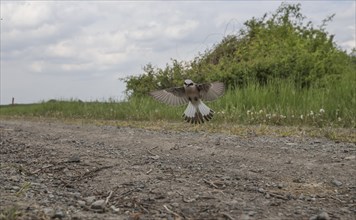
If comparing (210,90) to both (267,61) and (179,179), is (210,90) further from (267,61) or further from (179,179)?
(267,61)

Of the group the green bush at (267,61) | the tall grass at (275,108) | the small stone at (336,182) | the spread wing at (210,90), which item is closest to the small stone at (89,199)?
the spread wing at (210,90)

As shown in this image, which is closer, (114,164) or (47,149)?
(114,164)

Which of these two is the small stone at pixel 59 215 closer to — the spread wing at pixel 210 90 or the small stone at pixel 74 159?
the spread wing at pixel 210 90

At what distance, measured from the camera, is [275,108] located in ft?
34.6

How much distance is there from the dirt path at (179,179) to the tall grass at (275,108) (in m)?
3.03

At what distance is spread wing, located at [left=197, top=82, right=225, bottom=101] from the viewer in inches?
155

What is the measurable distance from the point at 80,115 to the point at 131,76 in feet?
10.3

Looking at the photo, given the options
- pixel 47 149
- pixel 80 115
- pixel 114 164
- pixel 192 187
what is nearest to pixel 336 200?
pixel 192 187

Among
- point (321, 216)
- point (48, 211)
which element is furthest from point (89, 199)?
point (321, 216)

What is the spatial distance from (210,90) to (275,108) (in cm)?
677

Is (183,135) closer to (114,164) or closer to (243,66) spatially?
(114,164)

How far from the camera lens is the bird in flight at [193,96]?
3.98 meters

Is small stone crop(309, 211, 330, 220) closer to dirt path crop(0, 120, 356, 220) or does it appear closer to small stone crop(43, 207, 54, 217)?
dirt path crop(0, 120, 356, 220)

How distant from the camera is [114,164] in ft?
14.9
